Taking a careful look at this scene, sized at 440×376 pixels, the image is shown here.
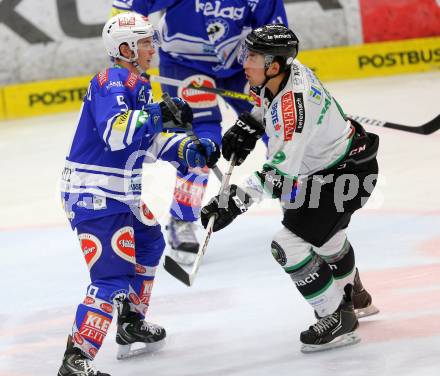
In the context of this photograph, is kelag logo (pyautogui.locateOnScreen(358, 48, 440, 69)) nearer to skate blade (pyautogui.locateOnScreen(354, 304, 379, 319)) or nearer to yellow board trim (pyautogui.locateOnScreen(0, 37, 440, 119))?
yellow board trim (pyautogui.locateOnScreen(0, 37, 440, 119))

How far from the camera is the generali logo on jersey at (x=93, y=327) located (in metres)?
3.29

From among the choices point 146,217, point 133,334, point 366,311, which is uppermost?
point 146,217

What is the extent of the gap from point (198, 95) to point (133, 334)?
168 cm

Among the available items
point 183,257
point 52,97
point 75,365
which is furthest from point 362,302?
point 52,97

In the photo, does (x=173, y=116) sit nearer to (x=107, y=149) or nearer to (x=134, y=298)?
(x=107, y=149)

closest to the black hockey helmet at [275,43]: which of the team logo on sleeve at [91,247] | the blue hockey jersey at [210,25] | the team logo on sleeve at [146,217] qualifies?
the team logo on sleeve at [146,217]

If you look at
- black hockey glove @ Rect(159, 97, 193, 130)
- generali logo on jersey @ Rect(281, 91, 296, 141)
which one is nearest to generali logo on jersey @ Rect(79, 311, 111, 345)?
black hockey glove @ Rect(159, 97, 193, 130)

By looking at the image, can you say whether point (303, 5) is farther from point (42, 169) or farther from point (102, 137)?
point (102, 137)

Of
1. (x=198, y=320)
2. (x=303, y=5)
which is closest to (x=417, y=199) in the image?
(x=198, y=320)

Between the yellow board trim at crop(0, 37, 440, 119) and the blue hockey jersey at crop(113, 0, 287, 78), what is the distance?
3.39m

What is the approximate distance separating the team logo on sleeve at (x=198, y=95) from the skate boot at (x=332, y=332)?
1712 mm

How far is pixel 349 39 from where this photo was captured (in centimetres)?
878

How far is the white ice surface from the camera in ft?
11.5

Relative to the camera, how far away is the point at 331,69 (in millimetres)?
8656
